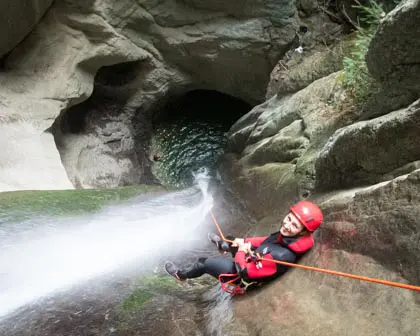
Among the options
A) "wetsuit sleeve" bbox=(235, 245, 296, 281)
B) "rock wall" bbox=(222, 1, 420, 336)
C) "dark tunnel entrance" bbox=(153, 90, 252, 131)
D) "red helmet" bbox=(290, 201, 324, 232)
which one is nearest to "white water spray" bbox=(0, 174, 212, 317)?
"rock wall" bbox=(222, 1, 420, 336)

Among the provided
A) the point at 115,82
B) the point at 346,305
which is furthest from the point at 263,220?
Result: the point at 115,82

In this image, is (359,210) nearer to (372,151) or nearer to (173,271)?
(372,151)

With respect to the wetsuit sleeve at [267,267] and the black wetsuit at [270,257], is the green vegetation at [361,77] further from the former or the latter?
the wetsuit sleeve at [267,267]

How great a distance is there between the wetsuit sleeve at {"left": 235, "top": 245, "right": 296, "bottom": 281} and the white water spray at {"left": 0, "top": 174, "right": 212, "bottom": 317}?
2137mm

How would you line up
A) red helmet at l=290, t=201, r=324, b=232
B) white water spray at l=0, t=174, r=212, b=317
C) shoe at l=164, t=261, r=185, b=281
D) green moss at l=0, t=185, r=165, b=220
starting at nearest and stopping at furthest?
red helmet at l=290, t=201, r=324, b=232
white water spray at l=0, t=174, r=212, b=317
shoe at l=164, t=261, r=185, b=281
green moss at l=0, t=185, r=165, b=220

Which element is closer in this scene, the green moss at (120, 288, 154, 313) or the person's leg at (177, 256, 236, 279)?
the green moss at (120, 288, 154, 313)

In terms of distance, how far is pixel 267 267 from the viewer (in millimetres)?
3729

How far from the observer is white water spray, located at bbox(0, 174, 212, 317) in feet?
14.5

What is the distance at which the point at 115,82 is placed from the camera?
1234 cm

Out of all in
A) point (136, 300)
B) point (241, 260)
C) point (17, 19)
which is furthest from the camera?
point (17, 19)

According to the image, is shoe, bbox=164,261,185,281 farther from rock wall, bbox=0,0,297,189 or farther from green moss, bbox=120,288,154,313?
rock wall, bbox=0,0,297,189

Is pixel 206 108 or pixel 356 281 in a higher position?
pixel 206 108

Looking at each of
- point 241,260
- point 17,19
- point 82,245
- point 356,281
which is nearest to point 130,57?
point 17,19

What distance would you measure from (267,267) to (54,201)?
4.03 m
